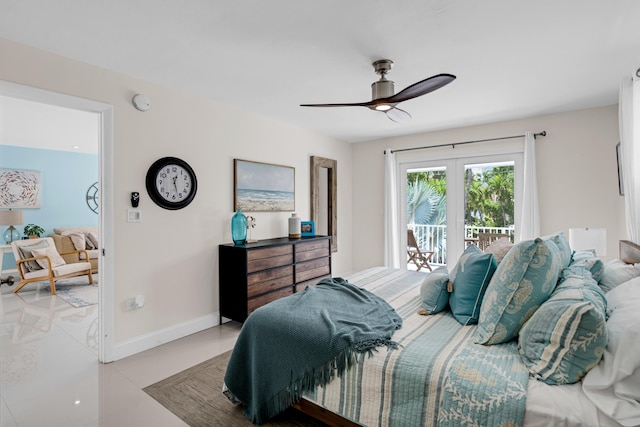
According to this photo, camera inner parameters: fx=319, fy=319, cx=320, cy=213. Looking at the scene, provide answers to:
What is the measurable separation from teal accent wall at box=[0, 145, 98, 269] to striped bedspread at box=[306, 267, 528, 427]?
728cm

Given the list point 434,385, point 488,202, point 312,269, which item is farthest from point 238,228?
point 488,202

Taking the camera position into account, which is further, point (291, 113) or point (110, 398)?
point (291, 113)

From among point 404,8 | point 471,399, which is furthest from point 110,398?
point 404,8

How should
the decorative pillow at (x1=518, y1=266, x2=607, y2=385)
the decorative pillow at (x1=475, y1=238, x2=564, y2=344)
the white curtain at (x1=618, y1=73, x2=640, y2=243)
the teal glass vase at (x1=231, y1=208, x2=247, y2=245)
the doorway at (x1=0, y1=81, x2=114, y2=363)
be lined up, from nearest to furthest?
the decorative pillow at (x1=518, y1=266, x2=607, y2=385), the decorative pillow at (x1=475, y1=238, x2=564, y2=344), the white curtain at (x1=618, y1=73, x2=640, y2=243), the doorway at (x1=0, y1=81, x2=114, y2=363), the teal glass vase at (x1=231, y1=208, x2=247, y2=245)

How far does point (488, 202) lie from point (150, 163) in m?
4.26

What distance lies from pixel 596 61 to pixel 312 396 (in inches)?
131

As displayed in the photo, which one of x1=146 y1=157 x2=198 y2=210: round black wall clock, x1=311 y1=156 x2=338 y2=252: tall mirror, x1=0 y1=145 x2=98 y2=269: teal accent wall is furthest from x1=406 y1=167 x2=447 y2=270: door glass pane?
x1=0 y1=145 x2=98 y2=269: teal accent wall

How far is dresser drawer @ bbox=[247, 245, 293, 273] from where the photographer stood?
3.38m

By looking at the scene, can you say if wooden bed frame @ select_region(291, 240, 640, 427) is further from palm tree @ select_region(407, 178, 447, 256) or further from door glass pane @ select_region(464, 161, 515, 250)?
palm tree @ select_region(407, 178, 447, 256)

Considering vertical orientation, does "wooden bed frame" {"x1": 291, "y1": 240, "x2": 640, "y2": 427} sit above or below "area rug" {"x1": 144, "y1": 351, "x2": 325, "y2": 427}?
above

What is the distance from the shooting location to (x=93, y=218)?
7055mm

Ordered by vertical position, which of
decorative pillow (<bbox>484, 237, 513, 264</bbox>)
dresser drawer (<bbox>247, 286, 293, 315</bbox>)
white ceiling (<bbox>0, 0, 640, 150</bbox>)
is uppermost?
white ceiling (<bbox>0, 0, 640, 150</bbox>)

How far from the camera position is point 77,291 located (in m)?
5.00

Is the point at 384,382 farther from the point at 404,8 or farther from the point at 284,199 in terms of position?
the point at 284,199
